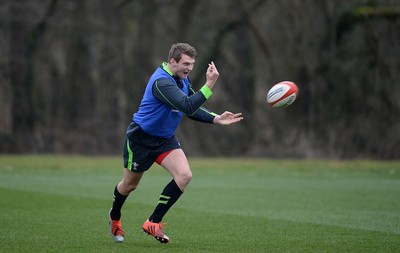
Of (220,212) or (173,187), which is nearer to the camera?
(173,187)

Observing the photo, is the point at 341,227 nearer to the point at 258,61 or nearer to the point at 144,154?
the point at 144,154

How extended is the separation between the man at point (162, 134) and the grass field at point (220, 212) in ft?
1.65

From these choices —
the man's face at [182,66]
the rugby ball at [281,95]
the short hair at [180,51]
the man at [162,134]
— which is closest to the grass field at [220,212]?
the man at [162,134]

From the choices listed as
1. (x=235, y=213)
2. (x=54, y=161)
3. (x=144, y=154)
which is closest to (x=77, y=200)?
(x=235, y=213)

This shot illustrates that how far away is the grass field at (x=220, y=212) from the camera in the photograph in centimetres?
897

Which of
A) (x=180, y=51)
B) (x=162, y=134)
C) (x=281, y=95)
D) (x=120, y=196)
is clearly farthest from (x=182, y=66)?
(x=120, y=196)

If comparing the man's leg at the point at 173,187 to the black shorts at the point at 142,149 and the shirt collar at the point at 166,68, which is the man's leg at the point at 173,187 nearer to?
the black shorts at the point at 142,149

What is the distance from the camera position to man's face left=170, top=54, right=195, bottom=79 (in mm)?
8992

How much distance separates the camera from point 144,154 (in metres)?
9.20

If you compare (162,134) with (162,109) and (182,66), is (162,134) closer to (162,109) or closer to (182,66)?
(162,109)

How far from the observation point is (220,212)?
12.5 metres

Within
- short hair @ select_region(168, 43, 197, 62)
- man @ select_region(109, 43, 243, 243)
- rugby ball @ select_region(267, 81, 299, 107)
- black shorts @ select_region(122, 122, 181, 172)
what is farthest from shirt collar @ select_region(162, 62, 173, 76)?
rugby ball @ select_region(267, 81, 299, 107)

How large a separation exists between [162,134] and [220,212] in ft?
11.8

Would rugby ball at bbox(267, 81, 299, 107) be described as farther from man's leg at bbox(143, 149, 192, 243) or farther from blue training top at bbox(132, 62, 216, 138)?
man's leg at bbox(143, 149, 192, 243)
